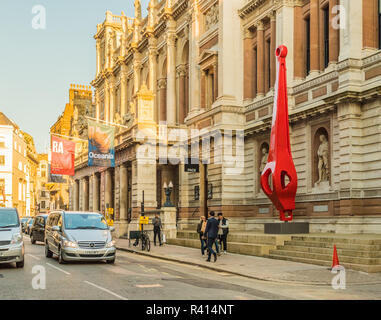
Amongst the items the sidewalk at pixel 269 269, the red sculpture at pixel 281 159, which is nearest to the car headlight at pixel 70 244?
the sidewalk at pixel 269 269

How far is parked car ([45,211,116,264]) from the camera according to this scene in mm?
20094

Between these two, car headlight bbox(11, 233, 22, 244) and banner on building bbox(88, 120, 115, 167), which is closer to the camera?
car headlight bbox(11, 233, 22, 244)

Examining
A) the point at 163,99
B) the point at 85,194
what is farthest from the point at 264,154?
the point at 85,194

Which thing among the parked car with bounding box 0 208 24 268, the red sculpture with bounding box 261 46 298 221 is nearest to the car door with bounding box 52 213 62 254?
the parked car with bounding box 0 208 24 268

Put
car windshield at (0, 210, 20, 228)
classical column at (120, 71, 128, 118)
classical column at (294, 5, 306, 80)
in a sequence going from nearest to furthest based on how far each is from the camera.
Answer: car windshield at (0, 210, 20, 228), classical column at (294, 5, 306, 80), classical column at (120, 71, 128, 118)

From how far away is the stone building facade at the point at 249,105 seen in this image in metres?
24.5

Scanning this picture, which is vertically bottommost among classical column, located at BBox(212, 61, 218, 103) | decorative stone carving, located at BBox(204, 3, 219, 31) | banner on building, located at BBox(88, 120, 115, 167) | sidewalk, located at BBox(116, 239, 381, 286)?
sidewalk, located at BBox(116, 239, 381, 286)

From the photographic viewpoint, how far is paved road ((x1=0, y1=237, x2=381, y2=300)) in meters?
12.9

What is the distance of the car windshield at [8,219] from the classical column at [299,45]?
1636cm

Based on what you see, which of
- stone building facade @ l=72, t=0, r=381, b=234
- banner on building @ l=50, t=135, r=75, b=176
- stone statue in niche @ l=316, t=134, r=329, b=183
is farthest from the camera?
banner on building @ l=50, t=135, r=75, b=176

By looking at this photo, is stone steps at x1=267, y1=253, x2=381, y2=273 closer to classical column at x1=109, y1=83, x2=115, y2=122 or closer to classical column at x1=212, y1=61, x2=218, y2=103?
classical column at x1=212, y1=61, x2=218, y2=103

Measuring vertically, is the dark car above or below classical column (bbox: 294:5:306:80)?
below

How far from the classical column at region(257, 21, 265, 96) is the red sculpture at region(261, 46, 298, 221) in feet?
24.9
